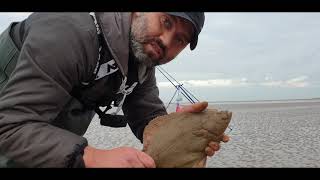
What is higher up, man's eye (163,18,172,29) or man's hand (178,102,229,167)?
man's eye (163,18,172,29)

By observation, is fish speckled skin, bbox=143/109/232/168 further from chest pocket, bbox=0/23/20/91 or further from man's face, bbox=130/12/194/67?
chest pocket, bbox=0/23/20/91

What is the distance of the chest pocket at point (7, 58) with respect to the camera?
247 cm

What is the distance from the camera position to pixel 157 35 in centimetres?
255

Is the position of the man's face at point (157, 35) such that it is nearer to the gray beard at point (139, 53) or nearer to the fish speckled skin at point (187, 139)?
the gray beard at point (139, 53)

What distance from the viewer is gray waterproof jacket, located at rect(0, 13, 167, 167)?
2.13 meters

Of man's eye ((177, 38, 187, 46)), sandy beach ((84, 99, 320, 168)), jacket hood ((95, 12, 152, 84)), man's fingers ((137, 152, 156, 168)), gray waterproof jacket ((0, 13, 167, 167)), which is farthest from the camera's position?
sandy beach ((84, 99, 320, 168))

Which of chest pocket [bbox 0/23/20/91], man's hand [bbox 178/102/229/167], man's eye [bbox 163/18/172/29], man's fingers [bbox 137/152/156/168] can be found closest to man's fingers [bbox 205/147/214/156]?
man's hand [bbox 178/102/229/167]

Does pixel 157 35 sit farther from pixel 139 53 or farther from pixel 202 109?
pixel 202 109

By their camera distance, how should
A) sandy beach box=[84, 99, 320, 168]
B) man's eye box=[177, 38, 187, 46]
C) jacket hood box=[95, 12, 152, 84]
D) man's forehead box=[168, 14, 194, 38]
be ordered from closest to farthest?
jacket hood box=[95, 12, 152, 84], man's forehead box=[168, 14, 194, 38], man's eye box=[177, 38, 187, 46], sandy beach box=[84, 99, 320, 168]

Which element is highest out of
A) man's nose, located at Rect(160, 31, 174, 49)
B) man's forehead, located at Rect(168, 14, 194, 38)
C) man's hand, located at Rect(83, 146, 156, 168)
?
man's forehead, located at Rect(168, 14, 194, 38)

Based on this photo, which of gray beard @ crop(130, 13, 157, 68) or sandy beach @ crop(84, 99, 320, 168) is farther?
sandy beach @ crop(84, 99, 320, 168)

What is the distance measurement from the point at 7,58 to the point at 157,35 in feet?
2.83

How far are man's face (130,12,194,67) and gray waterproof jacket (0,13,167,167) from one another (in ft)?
0.25
